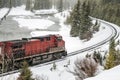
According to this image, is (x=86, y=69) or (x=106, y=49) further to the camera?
(x=106, y=49)

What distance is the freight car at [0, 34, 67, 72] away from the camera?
1296 inches

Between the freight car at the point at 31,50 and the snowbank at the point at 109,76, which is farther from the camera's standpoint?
the freight car at the point at 31,50

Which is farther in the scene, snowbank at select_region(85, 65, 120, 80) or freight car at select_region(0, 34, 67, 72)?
freight car at select_region(0, 34, 67, 72)

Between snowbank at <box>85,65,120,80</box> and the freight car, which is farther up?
snowbank at <box>85,65,120,80</box>

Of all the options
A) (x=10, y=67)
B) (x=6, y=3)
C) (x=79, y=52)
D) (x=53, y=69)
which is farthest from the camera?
(x=6, y=3)

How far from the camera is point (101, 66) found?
3653 centimetres

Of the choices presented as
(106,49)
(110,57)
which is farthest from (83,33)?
(110,57)

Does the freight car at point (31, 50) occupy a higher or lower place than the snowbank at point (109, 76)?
lower

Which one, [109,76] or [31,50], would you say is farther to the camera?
Answer: [31,50]

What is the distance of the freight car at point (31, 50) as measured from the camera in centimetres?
3291

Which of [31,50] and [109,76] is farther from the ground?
[109,76]

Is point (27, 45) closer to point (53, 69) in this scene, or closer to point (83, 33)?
point (53, 69)

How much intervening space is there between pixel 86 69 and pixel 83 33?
1654 inches

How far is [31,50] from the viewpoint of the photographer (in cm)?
3616
